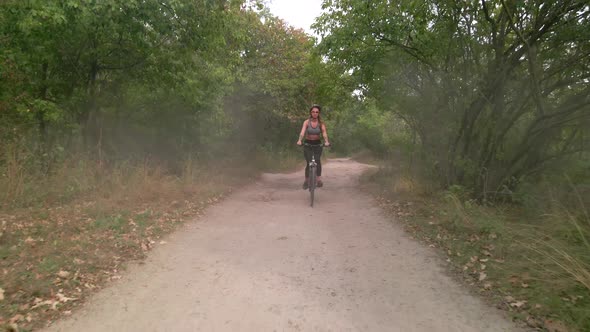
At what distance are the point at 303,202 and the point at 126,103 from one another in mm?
6699

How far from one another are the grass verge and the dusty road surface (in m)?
0.27

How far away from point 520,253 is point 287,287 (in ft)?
8.83

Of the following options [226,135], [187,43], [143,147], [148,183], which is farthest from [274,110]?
[148,183]

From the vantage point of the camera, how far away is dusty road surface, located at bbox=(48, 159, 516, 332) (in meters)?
3.20

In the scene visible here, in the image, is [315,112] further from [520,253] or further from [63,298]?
[63,298]

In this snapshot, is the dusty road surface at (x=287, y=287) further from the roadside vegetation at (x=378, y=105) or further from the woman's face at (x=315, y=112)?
the woman's face at (x=315, y=112)

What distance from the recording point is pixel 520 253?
4.39 metres

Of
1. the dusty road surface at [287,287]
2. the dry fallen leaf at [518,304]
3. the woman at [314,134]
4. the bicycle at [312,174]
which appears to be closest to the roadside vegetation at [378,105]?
the dry fallen leaf at [518,304]

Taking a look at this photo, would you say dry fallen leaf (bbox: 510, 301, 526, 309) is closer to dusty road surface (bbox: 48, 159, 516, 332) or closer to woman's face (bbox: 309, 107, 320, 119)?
dusty road surface (bbox: 48, 159, 516, 332)

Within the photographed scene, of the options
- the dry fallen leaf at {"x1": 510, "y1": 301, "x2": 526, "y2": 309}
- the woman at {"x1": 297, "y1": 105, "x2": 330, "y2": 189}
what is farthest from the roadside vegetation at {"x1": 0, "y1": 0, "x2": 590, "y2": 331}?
the woman at {"x1": 297, "y1": 105, "x2": 330, "y2": 189}

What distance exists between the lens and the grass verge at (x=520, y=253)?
326 centimetres

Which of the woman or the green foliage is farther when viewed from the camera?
the woman

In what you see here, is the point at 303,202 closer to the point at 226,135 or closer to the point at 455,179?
the point at 455,179

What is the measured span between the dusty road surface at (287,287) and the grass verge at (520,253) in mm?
275
